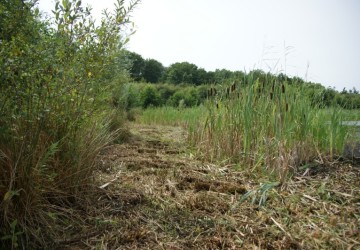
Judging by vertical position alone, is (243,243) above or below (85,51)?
below

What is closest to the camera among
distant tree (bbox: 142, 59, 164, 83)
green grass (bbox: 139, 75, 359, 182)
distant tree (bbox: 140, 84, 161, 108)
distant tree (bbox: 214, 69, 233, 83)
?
green grass (bbox: 139, 75, 359, 182)

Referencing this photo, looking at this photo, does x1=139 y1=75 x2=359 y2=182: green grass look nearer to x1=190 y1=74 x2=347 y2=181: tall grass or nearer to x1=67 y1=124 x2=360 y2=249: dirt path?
x1=190 y1=74 x2=347 y2=181: tall grass

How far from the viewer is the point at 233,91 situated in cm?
361

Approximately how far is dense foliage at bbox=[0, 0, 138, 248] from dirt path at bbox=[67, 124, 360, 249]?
10.7 inches

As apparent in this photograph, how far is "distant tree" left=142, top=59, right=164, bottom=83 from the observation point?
36281 mm

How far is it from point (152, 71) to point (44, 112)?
119 ft

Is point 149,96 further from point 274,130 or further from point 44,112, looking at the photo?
point 44,112

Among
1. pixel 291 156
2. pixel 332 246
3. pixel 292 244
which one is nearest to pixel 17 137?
pixel 292 244

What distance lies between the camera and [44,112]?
150cm

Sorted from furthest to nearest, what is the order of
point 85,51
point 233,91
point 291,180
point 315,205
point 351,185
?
1. point 233,91
2. point 291,180
3. point 351,185
4. point 315,205
5. point 85,51

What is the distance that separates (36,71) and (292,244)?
165 centimetres

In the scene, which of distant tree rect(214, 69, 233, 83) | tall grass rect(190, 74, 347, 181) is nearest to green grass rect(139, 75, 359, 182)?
tall grass rect(190, 74, 347, 181)

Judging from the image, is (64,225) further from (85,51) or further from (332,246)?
(332,246)

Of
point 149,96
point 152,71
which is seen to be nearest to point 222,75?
point 149,96
